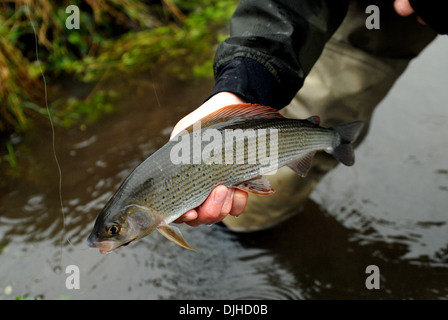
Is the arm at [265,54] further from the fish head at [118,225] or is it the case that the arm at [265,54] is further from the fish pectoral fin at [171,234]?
the fish head at [118,225]

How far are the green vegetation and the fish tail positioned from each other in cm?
291

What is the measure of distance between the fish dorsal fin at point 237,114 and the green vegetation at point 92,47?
9.65 ft

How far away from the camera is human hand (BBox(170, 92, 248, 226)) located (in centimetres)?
199

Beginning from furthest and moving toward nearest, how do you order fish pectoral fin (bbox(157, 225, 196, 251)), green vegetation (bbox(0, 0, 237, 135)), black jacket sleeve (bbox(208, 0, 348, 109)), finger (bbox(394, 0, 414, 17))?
green vegetation (bbox(0, 0, 237, 135)) → finger (bbox(394, 0, 414, 17)) → black jacket sleeve (bbox(208, 0, 348, 109)) → fish pectoral fin (bbox(157, 225, 196, 251))

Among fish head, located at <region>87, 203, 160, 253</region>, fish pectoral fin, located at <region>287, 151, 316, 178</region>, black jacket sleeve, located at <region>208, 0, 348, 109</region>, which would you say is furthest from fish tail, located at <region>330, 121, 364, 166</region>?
fish head, located at <region>87, 203, 160, 253</region>

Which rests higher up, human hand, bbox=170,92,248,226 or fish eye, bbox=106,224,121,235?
human hand, bbox=170,92,248,226

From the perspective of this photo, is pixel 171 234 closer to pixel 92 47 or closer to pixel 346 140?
pixel 346 140

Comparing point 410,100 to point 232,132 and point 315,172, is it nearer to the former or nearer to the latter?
point 315,172

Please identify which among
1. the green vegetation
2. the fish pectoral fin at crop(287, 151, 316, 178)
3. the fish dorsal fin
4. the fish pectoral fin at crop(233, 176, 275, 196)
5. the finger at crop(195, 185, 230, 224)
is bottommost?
the finger at crop(195, 185, 230, 224)

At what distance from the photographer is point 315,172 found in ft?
10.4

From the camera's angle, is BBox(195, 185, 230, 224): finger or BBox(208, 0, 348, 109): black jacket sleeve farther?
BBox(208, 0, 348, 109): black jacket sleeve

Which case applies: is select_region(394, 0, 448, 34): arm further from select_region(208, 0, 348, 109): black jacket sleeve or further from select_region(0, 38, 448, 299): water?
select_region(0, 38, 448, 299): water
